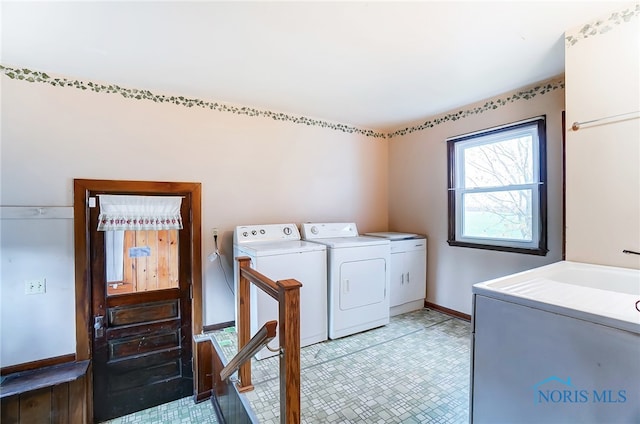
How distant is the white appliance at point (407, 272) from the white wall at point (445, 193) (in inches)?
4.5

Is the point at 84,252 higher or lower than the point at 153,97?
lower

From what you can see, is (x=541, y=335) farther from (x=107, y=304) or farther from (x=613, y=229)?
(x=107, y=304)

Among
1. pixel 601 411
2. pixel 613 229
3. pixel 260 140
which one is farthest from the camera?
pixel 260 140

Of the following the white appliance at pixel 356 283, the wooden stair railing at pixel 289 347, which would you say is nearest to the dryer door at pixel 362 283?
the white appliance at pixel 356 283

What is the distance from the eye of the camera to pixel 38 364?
225 cm

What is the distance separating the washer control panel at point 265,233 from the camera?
2.79 meters

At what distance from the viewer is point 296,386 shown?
58.7 inches

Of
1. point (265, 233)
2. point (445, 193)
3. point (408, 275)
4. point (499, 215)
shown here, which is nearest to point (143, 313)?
point (265, 233)

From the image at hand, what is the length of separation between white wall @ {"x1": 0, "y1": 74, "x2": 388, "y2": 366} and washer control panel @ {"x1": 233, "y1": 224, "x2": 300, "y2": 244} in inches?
7.1

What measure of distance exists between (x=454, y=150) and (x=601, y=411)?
2.65 metres

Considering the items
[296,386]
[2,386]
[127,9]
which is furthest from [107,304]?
[127,9]

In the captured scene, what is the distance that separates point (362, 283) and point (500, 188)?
1644mm

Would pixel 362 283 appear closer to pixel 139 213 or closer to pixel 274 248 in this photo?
pixel 274 248

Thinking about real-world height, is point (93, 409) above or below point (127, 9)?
below
